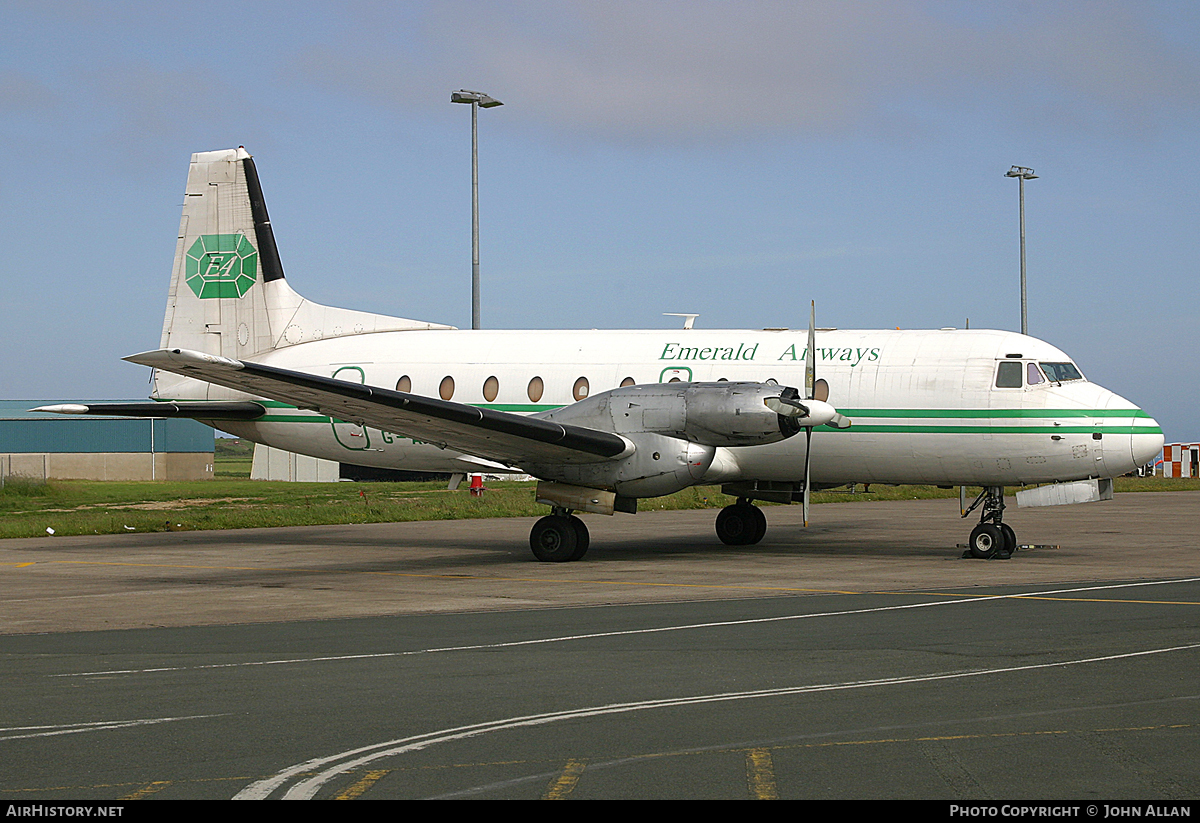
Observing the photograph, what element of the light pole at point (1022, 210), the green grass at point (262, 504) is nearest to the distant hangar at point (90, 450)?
the green grass at point (262, 504)

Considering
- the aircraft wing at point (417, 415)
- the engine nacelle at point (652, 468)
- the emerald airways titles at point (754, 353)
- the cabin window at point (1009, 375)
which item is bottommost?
the engine nacelle at point (652, 468)

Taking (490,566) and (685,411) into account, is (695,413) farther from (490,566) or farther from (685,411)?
(490,566)

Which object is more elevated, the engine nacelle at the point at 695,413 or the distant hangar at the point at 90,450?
the engine nacelle at the point at 695,413

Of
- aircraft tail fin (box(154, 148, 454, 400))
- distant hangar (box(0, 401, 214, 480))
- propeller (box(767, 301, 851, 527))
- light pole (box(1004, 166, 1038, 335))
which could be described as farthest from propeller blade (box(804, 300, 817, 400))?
distant hangar (box(0, 401, 214, 480))

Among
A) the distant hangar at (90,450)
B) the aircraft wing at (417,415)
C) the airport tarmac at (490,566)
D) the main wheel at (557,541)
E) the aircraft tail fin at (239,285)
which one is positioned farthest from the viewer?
the distant hangar at (90,450)

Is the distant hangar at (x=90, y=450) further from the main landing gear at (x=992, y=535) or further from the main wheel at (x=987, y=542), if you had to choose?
the main wheel at (x=987, y=542)

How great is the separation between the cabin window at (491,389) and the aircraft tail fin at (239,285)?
2.49 m

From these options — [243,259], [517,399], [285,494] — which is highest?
[243,259]

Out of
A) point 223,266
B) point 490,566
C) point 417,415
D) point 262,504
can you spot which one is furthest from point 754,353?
point 262,504

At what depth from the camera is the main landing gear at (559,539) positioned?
711 inches

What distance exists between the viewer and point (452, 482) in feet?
66.2
